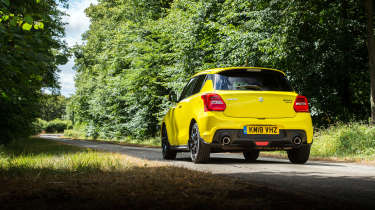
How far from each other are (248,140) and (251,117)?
0.45m

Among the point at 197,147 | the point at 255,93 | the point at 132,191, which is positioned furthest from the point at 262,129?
the point at 132,191

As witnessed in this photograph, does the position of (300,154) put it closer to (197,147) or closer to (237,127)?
(237,127)

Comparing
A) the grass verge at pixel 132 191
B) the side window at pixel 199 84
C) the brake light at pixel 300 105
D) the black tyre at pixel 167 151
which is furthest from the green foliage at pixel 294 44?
the grass verge at pixel 132 191

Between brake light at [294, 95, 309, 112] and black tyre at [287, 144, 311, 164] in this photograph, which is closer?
brake light at [294, 95, 309, 112]

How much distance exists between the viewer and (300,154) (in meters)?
8.31

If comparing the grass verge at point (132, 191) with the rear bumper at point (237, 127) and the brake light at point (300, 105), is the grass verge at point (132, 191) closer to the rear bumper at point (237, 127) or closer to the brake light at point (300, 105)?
the rear bumper at point (237, 127)

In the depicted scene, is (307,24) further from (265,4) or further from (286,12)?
(265,4)

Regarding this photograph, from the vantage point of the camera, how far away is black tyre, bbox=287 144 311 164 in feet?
26.8

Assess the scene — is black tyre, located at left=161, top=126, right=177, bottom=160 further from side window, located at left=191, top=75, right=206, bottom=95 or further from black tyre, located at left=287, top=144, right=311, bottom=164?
black tyre, located at left=287, top=144, right=311, bottom=164

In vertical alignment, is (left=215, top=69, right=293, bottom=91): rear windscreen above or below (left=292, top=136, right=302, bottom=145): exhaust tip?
above

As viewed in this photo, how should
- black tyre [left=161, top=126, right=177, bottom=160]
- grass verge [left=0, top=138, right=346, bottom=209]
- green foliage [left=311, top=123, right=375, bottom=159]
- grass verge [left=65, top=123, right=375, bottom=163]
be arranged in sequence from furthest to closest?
green foliage [left=311, top=123, right=375, bottom=159] < grass verge [left=65, top=123, right=375, bottom=163] < black tyre [left=161, top=126, right=177, bottom=160] < grass verge [left=0, top=138, right=346, bottom=209]

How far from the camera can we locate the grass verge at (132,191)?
3.60m

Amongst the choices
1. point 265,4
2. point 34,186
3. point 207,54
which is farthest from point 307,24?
point 34,186

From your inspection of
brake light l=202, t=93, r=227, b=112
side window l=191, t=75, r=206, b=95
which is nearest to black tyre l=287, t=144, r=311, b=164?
brake light l=202, t=93, r=227, b=112
